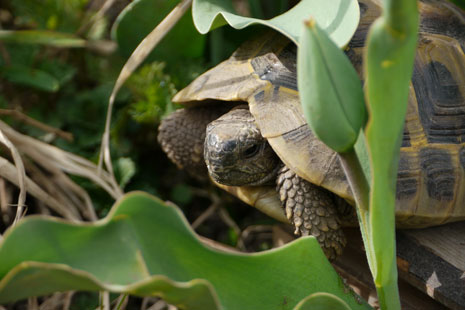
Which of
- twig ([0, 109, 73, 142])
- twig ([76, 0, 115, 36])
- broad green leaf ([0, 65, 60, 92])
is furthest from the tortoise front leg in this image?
twig ([76, 0, 115, 36])

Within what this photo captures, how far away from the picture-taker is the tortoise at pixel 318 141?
1.14 metres

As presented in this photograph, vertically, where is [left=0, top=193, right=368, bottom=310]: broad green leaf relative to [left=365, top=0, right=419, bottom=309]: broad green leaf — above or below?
below

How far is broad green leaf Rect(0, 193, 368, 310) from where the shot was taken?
2.35 feet

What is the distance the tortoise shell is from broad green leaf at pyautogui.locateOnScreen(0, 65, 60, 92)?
616 millimetres

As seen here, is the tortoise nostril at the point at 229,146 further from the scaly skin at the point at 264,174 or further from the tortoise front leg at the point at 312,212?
the tortoise front leg at the point at 312,212

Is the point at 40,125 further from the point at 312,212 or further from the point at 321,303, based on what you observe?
the point at 321,303

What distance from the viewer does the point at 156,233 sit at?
0.79 m

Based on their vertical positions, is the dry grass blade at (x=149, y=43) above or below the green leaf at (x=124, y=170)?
above

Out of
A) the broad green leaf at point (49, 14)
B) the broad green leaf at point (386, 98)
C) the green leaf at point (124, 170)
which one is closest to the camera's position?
the broad green leaf at point (386, 98)

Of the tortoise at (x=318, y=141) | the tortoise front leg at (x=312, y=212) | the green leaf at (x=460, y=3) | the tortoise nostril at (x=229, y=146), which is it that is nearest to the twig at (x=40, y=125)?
the tortoise at (x=318, y=141)

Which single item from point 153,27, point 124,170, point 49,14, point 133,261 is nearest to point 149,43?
point 153,27

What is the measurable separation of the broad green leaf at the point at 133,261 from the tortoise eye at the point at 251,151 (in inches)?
15.8

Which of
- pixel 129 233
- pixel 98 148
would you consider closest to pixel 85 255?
pixel 129 233

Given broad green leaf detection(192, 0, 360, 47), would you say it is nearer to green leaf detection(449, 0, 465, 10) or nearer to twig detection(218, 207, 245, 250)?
green leaf detection(449, 0, 465, 10)
